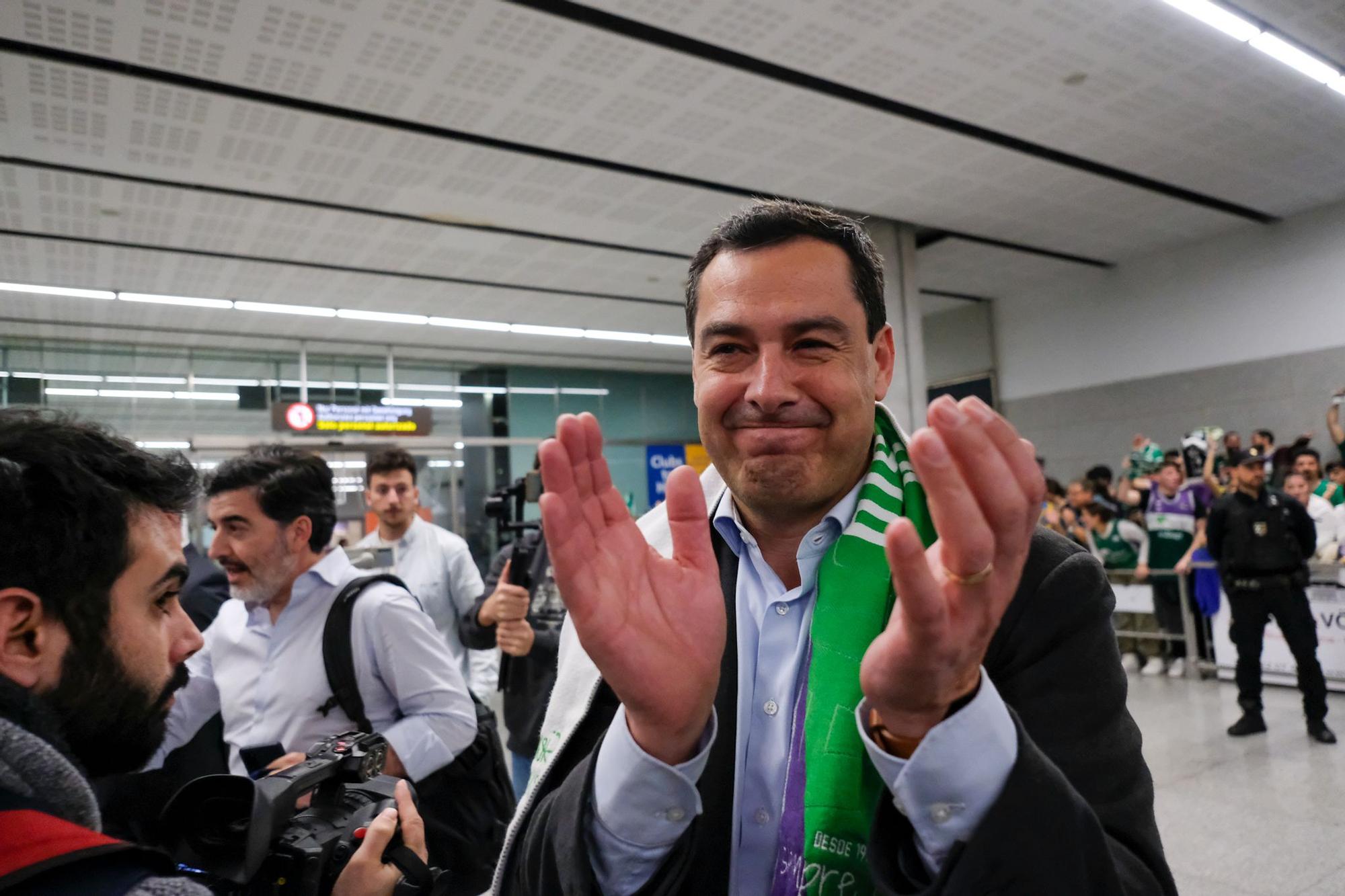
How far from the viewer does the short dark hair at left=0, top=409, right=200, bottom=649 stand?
103cm

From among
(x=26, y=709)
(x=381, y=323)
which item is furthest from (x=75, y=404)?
(x=26, y=709)

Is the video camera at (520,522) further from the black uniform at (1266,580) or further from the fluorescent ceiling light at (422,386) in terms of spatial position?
the fluorescent ceiling light at (422,386)

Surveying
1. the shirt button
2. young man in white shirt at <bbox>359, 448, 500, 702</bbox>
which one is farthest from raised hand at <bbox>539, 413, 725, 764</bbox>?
young man in white shirt at <bbox>359, 448, 500, 702</bbox>

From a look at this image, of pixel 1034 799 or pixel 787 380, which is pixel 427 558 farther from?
pixel 1034 799

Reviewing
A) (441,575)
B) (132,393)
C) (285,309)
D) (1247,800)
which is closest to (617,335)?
(285,309)

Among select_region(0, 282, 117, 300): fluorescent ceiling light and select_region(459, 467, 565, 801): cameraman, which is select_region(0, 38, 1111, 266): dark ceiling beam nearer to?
select_region(459, 467, 565, 801): cameraman

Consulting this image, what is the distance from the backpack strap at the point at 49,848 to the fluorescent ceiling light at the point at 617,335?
39.0 feet

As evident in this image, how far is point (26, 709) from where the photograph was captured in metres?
1.00

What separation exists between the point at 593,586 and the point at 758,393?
1.34 feet

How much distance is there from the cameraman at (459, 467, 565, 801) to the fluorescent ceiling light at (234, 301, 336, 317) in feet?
25.9

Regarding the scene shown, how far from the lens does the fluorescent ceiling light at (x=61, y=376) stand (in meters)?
10.8

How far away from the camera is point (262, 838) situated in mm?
1342

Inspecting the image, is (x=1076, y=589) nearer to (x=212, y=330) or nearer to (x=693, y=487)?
(x=693, y=487)

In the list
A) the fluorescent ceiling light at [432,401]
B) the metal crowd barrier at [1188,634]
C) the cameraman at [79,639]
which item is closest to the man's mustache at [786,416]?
the cameraman at [79,639]
